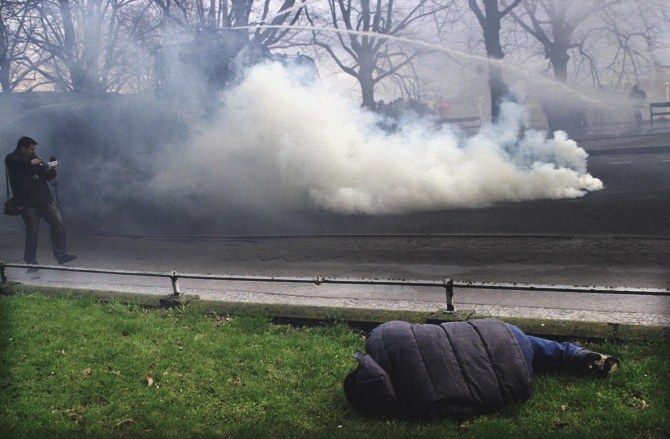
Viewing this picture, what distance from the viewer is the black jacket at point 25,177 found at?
8.56 metres

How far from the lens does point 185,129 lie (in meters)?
13.1

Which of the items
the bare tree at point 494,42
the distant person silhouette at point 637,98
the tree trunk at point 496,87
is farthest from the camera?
the distant person silhouette at point 637,98

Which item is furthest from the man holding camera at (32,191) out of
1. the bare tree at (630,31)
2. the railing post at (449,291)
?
the bare tree at (630,31)

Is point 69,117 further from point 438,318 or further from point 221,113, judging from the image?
point 438,318

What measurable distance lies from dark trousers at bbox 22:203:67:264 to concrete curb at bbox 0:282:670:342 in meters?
1.82

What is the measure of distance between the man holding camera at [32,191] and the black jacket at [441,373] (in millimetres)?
6718

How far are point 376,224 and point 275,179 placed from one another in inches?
107

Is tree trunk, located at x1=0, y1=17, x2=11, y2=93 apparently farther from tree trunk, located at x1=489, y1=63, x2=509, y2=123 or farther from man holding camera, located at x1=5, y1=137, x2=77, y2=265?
tree trunk, located at x1=489, y1=63, x2=509, y2=123

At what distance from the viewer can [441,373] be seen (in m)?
3.31

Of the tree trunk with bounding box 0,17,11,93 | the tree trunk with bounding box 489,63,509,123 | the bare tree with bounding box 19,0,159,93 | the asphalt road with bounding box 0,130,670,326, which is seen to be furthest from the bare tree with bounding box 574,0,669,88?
the tree trunk with bounding box 0,17,11,93

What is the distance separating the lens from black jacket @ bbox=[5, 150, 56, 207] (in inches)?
337

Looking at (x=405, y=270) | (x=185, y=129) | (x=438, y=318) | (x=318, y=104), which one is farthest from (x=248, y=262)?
(x=185, y=129)

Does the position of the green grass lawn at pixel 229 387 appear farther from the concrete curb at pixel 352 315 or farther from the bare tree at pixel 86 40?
the bare tree at pixel 86 40

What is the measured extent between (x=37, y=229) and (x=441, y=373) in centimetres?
730
